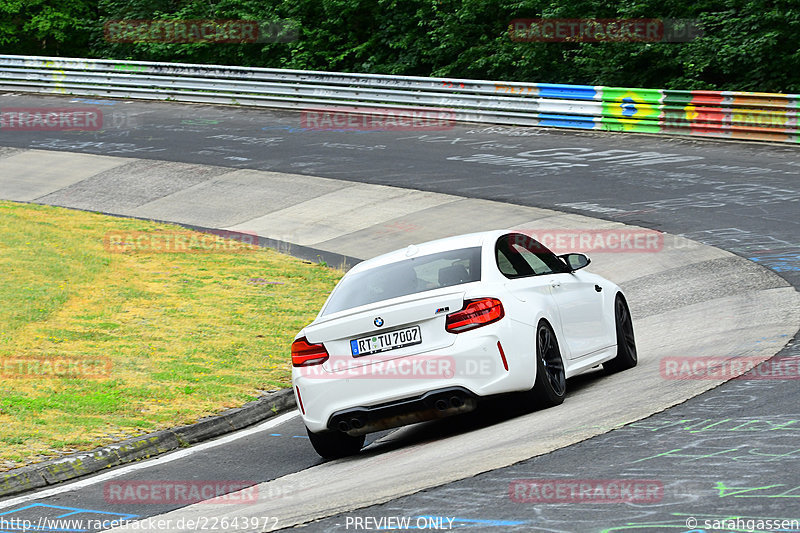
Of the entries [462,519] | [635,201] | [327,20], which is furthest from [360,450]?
[327,20]

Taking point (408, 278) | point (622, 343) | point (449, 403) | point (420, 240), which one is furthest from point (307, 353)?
point (420, 240)

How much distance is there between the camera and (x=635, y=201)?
1953cm

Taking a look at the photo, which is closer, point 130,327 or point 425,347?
point 425,347

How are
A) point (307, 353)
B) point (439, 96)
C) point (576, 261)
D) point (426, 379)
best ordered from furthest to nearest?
point (439, 96) → point (576, 261) → point (307, 353) → point (426, 379)

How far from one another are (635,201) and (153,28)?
26914 mm

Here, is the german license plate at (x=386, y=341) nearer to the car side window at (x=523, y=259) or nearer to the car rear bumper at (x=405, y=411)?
the car rear bumper at (x=405, y=411)

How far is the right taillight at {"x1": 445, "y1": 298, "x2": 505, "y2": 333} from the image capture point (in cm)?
796

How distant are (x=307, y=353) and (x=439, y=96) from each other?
2230 cm

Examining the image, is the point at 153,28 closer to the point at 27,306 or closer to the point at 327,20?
the point at 327,20

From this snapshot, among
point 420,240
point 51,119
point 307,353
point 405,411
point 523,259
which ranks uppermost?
point 523,259

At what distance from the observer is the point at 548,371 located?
27.8 feet

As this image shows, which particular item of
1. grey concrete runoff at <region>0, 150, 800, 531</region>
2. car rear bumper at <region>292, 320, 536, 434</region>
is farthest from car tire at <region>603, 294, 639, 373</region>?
car rear bumper at <region>292, 320, 536, 434</region>

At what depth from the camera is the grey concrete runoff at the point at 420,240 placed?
7137mm

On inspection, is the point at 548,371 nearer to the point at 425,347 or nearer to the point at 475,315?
the point at 475,315
